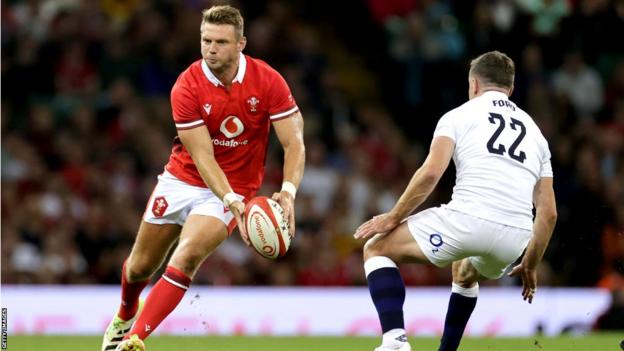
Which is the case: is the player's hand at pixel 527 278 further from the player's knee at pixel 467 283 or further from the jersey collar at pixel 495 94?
the jersey collar at pixel 495 94

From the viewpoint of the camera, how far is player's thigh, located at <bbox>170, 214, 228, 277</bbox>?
25.1ft

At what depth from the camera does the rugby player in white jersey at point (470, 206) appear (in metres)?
7.12

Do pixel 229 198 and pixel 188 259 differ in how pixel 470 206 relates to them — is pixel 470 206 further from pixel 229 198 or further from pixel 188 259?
pixel 188 259

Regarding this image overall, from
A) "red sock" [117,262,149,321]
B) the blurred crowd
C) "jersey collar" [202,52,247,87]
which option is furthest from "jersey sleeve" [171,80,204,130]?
the blurred crowd

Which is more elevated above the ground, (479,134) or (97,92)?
(479,134)

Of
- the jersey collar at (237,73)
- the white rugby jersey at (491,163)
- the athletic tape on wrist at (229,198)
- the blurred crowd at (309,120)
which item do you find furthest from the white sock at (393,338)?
the blurred crowd at (309,120)

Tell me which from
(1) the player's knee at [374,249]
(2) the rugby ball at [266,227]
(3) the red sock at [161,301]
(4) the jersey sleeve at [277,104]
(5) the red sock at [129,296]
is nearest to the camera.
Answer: (1) the player's knee at [374,249]

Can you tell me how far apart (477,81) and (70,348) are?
13.1 feet

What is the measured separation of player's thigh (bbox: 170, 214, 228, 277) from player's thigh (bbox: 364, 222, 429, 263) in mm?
990

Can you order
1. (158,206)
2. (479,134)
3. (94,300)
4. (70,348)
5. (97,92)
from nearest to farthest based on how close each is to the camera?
1. (479,134)
2. (158,206)
3. (70,348)
4. (94,300)
5. (97,92)

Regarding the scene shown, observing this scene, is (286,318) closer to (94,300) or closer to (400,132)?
(94,300)

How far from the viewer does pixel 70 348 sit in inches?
381

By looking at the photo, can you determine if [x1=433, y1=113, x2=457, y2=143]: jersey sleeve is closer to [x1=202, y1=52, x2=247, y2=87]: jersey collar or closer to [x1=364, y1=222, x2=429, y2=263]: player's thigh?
[x1=364, y1=222, x2=429, y2=263]: player's thigh

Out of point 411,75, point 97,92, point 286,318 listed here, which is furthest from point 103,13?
point 286,318
